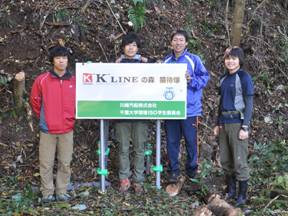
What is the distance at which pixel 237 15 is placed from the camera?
362 inches

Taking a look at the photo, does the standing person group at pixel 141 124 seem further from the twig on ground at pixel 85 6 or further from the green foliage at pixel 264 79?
the green foliage at pixel 264 79

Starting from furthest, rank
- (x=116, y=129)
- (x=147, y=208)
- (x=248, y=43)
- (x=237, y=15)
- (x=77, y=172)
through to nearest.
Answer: (x=248, y=43) < (x=237, y=15) < (x=77, y=172) < (x=116, y=129) < (x=147, y=208)

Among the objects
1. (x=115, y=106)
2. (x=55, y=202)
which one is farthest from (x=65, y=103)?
(x=55, y=202)

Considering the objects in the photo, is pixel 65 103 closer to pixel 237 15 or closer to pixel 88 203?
pixel 88 203

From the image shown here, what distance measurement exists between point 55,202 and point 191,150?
1985mm

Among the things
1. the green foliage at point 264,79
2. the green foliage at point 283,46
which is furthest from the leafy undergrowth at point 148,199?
the green foliage at point 283,46

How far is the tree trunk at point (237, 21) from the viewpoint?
9.16m

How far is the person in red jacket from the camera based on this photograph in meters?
6.35

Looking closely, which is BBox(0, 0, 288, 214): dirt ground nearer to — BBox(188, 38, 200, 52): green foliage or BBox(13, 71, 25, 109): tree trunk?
BBox(188, 38, 200, 52): green foliage

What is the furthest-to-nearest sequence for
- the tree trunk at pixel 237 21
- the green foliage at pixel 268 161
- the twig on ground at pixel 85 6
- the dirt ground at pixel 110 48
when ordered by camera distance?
the tree trunk at pixel 237 21, the twig on ground at pixel 85 6, the green foliage at pixel 268 161, the dirt ground at pixel 110 48

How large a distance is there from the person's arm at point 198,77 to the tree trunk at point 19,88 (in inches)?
97.2

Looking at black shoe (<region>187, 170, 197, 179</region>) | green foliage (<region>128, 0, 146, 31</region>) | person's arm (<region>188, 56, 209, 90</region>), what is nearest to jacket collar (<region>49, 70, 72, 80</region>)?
person's arm (<region>188, 56, 209, 90</region>)

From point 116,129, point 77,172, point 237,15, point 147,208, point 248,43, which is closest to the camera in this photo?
point 147,208

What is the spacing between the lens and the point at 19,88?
7.39m
